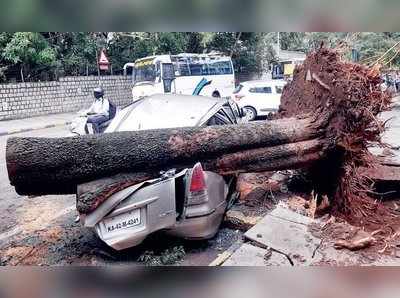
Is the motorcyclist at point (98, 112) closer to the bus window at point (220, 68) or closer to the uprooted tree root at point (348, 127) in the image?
the uprooted tree root at point (348, 127)

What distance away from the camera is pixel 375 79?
363cm

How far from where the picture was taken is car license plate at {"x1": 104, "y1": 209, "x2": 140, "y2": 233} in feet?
8.79

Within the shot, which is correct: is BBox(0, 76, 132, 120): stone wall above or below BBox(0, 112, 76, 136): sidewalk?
above

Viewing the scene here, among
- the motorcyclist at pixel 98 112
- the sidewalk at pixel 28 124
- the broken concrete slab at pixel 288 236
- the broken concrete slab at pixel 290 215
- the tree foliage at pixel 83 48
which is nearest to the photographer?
the broken concrete slab at pixel 288 236

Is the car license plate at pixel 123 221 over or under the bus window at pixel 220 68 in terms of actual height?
under

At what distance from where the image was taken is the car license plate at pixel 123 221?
2.68m

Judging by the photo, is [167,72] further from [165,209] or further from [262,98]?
[165,209]

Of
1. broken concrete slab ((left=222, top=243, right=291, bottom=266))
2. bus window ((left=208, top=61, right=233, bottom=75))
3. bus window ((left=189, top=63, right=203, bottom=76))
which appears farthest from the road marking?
bus window ((left=208, top=61, right=233, bottom=75))

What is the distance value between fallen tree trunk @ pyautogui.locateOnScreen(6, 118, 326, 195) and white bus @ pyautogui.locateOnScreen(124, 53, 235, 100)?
380 inches

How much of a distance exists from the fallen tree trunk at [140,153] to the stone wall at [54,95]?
9266mm

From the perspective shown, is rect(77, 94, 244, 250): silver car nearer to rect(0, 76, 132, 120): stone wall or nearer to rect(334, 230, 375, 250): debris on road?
rect(334, 230, 375, 250): debris on road

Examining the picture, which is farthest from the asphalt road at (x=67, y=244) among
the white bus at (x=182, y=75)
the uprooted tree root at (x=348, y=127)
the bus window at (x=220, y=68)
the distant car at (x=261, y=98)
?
the bus window at (x=220, y=68)

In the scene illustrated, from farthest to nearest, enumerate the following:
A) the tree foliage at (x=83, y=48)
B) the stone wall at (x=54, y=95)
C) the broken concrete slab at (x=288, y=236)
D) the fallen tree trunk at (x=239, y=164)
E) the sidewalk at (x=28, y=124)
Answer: the stone wall at (x=54, y=95) < the tree foliage at (x=83, y=48) < the sidewalk at (x=28, y=124) < the broken concrete slab at (x=288, y=236) < the fallen tree trunk at (x=239, y=164)
